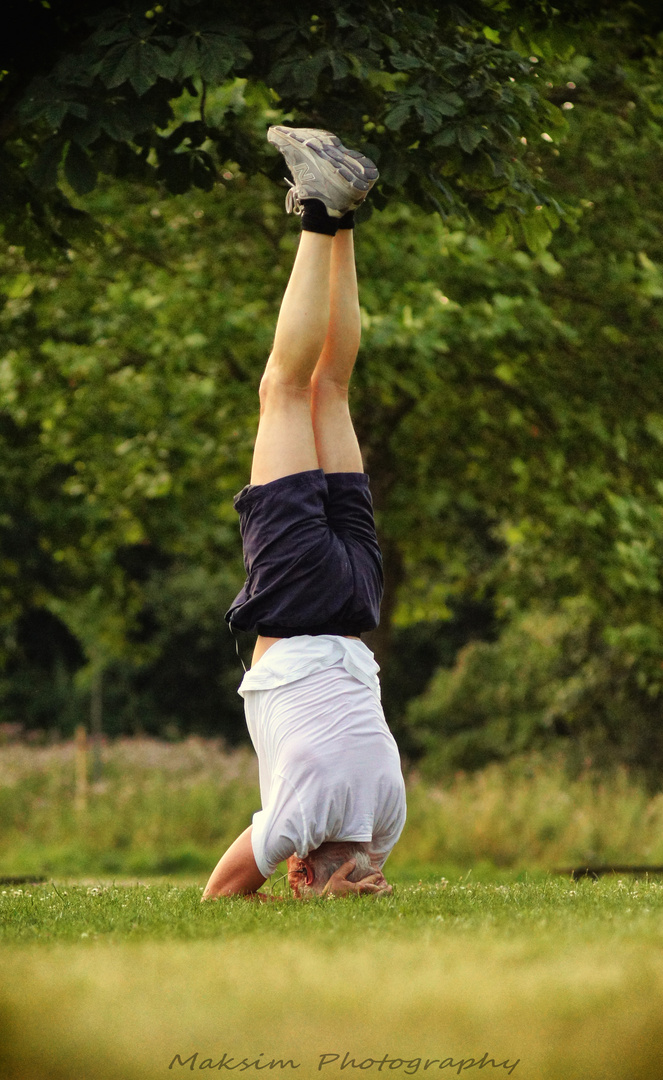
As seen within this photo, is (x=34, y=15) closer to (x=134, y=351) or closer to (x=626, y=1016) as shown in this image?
(x=626, y=1016)

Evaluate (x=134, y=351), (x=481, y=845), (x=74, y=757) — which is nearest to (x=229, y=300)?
(x=134, y=351)

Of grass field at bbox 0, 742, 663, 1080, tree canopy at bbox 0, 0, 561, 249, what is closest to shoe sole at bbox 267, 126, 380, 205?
tree canopy at bbox 0, 0, 561, 249

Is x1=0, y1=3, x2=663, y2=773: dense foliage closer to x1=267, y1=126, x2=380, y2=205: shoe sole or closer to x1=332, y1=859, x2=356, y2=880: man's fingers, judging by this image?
x1=267, y1=126, x2=380, y2=205: shoe sole

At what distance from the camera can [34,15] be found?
4309 millimetres

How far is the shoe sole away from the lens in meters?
4.01

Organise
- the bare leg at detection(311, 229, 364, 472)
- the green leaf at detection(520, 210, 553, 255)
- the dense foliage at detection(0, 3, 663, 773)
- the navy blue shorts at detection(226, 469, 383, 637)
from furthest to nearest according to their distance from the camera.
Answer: the dense foliage at detection(0, 3, 663, 773) < the green leaf at detection(520, 210, 553, 255) < the bare leg at detection(311, 229, 364, 472) < the navy blue shorts at detection(226, 469, 383, 637)

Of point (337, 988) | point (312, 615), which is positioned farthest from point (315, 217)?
point (337, 988)

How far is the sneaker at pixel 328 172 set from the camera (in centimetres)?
401

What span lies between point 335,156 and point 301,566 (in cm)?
149

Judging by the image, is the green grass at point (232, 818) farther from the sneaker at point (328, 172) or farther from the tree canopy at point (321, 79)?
the sneaker at point (328, 172)

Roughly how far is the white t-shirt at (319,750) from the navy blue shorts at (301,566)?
90 mm

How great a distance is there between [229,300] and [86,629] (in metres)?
5.90

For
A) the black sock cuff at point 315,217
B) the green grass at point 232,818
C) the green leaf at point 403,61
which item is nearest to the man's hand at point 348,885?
the black sock cuff at point 315,217

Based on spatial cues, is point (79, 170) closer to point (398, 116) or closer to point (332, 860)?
point (398, 116)
